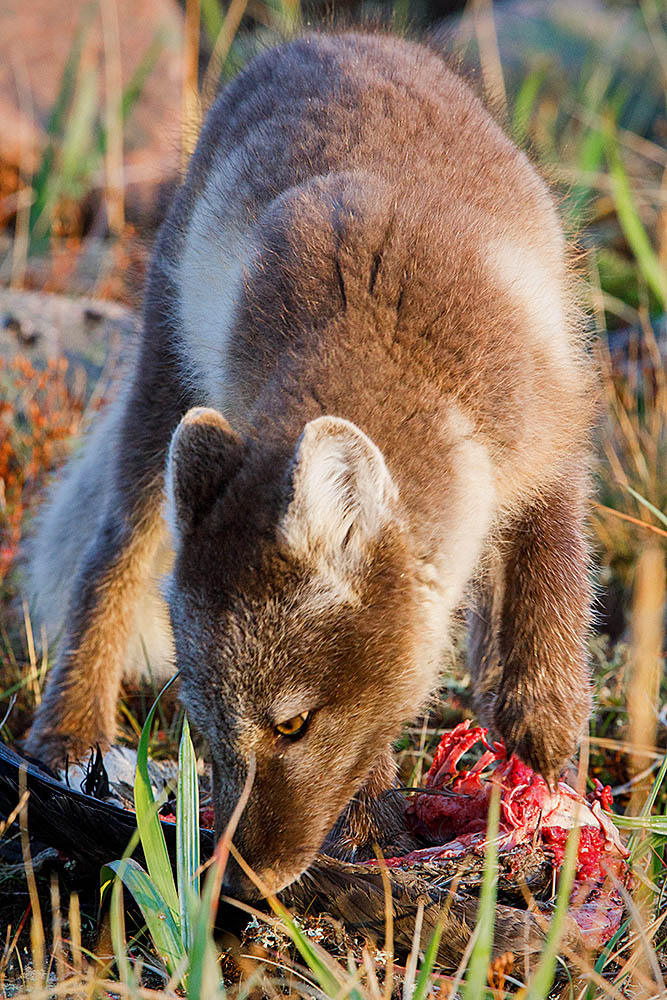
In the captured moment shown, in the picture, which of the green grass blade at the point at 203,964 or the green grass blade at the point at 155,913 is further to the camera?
the green grass blade at the point at 155,913

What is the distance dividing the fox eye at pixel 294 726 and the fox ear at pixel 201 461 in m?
0.47

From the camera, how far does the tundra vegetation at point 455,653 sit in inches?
84.8

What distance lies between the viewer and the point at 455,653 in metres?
3.02

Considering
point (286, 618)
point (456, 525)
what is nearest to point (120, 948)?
point (286, 618)

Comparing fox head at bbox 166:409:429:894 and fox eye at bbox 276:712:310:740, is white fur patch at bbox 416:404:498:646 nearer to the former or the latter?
fox head at bbox 166:409:429:894

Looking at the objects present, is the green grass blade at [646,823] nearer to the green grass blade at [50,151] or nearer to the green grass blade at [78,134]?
the green grass blade at [50,151]

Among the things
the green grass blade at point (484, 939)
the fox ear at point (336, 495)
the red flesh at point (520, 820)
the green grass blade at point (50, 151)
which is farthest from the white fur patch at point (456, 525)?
the green grass blade at point (50, 151)

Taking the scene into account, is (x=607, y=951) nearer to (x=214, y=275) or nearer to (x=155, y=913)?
(x=155, y=913)

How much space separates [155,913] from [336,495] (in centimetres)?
89

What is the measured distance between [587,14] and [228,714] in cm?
907

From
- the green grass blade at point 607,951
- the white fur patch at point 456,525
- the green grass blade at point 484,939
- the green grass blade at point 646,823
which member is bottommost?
the green grass blade at point 607,951

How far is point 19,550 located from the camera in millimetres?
4707

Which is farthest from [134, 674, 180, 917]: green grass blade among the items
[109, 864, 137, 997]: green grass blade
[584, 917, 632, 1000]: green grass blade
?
[584, 917, 632, 1000]: green grass blade

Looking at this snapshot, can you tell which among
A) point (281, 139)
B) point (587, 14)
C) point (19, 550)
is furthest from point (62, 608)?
point (587, 14)
